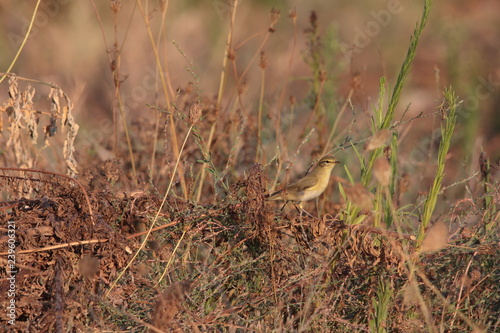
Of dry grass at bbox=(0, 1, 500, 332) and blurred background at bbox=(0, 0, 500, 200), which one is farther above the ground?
blurred background at bbox=(0, 0, 500, 200)

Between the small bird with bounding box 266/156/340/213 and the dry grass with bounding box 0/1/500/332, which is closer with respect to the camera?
the dry grass with bounding box 0/1/500/332

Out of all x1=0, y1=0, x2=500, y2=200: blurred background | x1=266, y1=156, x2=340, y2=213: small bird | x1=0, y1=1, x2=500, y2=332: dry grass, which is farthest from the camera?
x1=0, y1=0, x2=500, y2=200: blurred background

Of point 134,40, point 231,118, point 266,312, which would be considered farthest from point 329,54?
point 134,40

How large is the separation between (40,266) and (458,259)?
2.24 metres

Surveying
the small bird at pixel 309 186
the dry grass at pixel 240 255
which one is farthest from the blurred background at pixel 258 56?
the dry grass at pixel 240 255

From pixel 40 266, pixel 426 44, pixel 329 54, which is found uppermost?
pixel 426 44

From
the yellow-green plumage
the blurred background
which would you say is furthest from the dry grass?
the blurred background

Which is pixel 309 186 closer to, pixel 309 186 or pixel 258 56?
pixel 309 186

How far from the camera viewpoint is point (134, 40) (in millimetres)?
10188

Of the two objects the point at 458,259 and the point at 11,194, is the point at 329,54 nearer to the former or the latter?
the point at 458,259

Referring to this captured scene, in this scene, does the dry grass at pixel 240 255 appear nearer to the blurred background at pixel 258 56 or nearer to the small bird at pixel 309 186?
the small bird at pixel 309 186

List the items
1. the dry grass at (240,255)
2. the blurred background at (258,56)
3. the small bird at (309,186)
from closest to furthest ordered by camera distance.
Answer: the dry grass at (240,255) → the small bird at (309,186) → the blurred background at (258,56)

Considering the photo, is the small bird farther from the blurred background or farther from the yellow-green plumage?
the blurred background

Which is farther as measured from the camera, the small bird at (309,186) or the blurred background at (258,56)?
the blurred background at (258,56)
